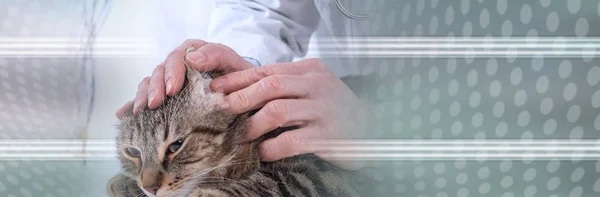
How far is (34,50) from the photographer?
764 mm

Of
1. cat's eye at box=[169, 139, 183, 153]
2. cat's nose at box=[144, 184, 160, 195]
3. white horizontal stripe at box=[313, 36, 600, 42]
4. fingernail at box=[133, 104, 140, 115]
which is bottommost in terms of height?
cat's nose at box=[144, 184, 160, 195]

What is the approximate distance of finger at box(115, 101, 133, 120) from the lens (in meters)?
0.76

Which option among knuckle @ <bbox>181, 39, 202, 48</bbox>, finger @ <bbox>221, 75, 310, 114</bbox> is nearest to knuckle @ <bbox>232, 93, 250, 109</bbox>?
finger @ <bbox>221, 75, 310, 114</bbox>

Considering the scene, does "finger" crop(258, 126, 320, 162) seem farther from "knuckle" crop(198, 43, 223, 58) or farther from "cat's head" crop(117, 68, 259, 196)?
"knuckle" crop(198, 43, 223, 58)

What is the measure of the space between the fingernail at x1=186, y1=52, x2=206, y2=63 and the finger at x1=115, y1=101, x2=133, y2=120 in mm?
107

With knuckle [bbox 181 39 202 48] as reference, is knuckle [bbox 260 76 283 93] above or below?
below

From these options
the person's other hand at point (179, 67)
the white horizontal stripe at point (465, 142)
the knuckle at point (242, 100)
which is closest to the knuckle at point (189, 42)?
the person's other hand at point (179, 67)

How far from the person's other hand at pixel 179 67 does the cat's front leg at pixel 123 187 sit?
94 mm

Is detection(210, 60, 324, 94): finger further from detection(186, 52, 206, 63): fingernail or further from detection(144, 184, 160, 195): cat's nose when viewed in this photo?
detection(144, 184, 160, 195): cat's nose

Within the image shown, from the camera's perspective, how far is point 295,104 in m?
0.74

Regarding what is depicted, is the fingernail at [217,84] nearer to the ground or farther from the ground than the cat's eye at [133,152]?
farther from the ground

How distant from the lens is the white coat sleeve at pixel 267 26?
2.50 feet

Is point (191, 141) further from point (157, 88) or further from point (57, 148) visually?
point (57, 148)

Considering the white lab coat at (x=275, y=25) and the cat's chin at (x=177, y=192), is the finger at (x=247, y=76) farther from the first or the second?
the cat's chin at (x=177, y=192)
